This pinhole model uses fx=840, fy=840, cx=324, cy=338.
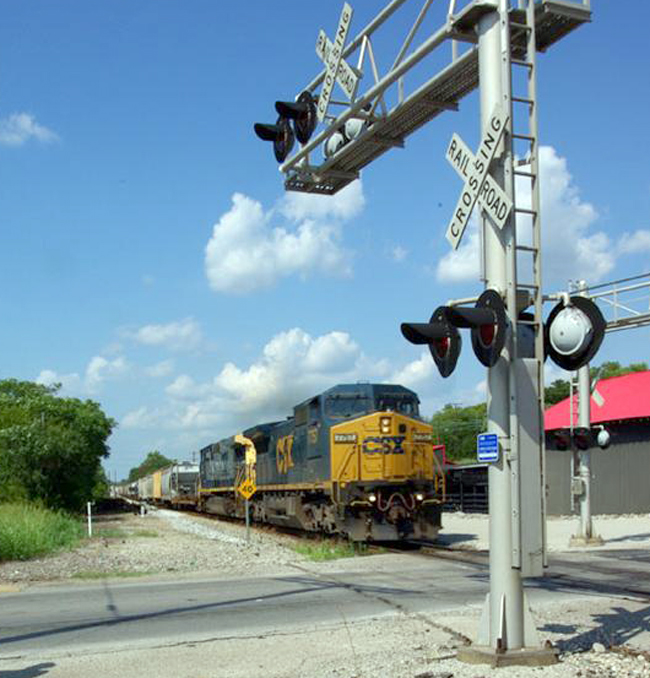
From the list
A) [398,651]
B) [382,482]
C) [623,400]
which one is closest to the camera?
[398,651]

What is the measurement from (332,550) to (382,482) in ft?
6.08

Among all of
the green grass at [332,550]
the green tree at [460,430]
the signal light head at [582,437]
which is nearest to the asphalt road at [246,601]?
the green grass at [332,550]

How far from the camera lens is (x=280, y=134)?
11812mm

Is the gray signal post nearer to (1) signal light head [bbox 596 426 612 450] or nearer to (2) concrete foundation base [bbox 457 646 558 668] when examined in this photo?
(2) concrete foundation base [bbox 457 646 558 668]

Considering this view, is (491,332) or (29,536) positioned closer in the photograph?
(491,332)

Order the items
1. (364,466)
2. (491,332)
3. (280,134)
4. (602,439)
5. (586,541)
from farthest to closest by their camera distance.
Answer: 1. (586,541)
2. (602,439)
3. (364,466)
4. (280,134)
5. (491,332)

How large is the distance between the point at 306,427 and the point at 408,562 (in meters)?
6.33

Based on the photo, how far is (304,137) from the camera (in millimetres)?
11469

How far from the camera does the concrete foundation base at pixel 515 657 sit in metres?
6.67

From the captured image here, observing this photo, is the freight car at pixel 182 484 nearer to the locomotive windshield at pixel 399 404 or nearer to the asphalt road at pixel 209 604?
the locomotive windshield at pixel 399 404

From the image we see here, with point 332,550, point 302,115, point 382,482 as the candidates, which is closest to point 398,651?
point 302,115

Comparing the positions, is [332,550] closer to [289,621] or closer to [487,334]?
[289,621]

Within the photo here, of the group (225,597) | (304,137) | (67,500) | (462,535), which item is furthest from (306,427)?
(67,500)

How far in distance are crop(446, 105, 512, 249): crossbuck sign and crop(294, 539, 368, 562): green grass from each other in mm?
11180
